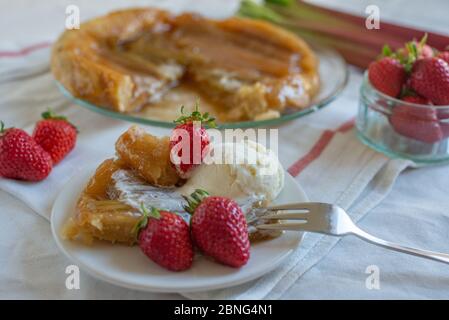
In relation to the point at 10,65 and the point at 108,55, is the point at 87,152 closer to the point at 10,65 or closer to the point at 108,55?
the point at 108,55

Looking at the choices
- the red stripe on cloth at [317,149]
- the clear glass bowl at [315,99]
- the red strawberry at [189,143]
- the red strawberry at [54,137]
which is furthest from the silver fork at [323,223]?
the red strawberry at [54,137]

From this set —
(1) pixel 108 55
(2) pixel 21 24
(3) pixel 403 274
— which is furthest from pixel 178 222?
(2) pixel 21 24

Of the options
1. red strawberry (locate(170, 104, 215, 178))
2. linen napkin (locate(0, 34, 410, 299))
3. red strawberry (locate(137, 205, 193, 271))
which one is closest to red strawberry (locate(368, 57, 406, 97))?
linen napkin (locate(0, 34, 410, 299))

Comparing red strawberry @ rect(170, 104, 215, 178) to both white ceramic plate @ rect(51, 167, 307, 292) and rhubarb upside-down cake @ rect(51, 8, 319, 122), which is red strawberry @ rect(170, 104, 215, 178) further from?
rhubarb upside-down cake @ rect(51, 8, 319, 122)

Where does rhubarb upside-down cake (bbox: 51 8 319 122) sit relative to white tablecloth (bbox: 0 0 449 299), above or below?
above

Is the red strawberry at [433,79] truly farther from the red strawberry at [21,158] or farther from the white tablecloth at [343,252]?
the red strawberry at [21,158]

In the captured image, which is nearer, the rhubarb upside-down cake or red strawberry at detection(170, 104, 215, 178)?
red strawberry at detection(170, 104, 215, 178)

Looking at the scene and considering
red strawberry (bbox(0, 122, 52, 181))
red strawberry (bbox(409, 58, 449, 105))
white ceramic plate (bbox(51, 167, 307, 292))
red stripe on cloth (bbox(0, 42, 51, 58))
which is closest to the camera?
white ceramic plate (bbox(51, 167, 307, 292))

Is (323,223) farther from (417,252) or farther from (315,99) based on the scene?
(315,99)
